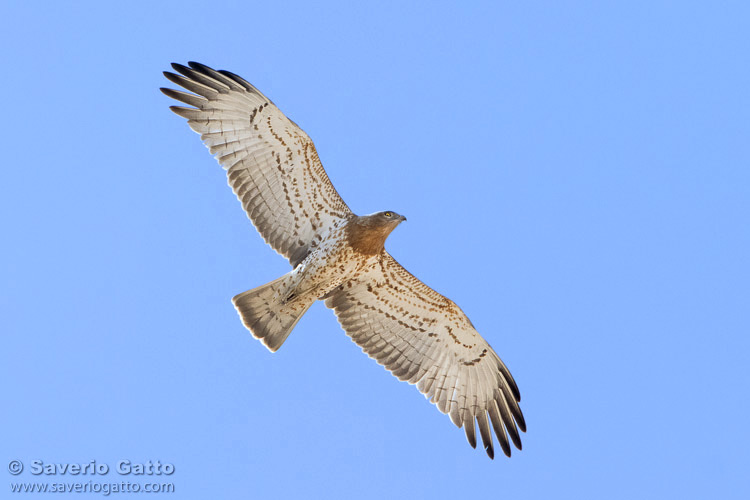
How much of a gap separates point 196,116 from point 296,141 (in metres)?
1.36

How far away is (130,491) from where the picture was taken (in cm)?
1021

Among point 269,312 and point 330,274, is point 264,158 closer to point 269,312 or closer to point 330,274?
point 330,274

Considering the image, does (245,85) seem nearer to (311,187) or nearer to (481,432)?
(311,187)

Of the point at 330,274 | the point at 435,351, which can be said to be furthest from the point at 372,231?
the point at 435,351

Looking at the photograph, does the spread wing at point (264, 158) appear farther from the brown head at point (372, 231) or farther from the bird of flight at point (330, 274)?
the brown head at point (372, 231)

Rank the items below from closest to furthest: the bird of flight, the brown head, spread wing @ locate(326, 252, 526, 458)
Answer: the bird of flight, the brown head, spread wing @ locate(326, 252, 526, 458)

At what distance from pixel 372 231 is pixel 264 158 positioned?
1.79 metres

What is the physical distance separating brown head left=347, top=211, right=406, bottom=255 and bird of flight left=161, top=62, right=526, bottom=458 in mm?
14

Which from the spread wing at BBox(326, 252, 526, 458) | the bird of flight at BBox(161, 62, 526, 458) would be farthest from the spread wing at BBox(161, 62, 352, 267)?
the spread wing at BBox(326, 252, 526, 458)

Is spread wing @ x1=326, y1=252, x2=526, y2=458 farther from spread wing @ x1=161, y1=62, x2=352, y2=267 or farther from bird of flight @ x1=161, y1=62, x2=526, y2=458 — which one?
spread wing @ x1=161, y1=62, x2=352, y2=267

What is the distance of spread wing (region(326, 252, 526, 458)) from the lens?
12070mm

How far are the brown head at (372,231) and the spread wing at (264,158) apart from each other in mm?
470

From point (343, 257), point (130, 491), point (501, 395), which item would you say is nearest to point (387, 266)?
point (343, 257)

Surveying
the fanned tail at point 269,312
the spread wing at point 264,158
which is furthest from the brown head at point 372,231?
the fanned tail at point 269,312
